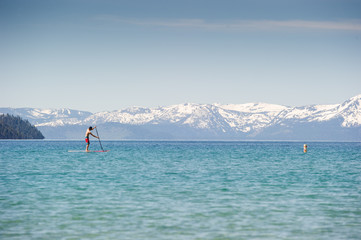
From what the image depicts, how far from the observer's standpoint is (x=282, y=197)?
33.9m

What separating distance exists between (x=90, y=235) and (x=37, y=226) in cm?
286

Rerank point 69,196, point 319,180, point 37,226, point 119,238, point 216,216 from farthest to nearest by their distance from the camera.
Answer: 1. point 319,180
2. point 69,196
3. point 216,216
4. point 37,226
5. point 119,238

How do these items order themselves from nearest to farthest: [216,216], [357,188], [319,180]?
[216,216] → [357,188] → [319,180]

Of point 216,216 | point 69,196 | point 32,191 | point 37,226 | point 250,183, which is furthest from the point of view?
point 250,183

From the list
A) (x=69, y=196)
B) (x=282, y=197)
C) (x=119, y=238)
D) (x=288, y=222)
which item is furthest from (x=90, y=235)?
(x=282, y=197)

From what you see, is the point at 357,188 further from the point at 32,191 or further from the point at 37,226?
the point at 37,226

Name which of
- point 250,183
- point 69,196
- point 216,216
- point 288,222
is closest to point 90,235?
point 216,216

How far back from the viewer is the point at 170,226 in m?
23.6

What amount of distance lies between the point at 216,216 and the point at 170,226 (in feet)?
10.5

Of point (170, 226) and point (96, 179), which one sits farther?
point (96, 179)

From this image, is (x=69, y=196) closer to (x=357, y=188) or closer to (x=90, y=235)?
(x=90, y=235)

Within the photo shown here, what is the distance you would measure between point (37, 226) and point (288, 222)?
33.1 ft

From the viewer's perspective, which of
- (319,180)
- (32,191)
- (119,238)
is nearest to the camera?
(119,238)

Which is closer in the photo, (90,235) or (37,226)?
(90,235)
